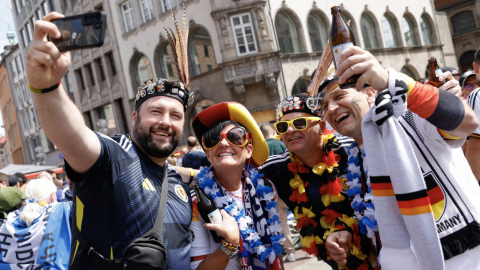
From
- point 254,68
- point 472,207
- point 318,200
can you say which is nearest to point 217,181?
point 318,200

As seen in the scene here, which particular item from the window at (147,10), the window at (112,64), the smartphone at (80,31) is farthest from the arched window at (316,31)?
the smartphone at (80,31)

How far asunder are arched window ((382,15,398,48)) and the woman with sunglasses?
21505mm

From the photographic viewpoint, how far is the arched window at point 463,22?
27.4 m

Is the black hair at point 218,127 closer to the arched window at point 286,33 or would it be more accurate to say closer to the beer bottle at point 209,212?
the beer bottle at point 209,212

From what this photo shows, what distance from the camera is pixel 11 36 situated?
3722 centimetres

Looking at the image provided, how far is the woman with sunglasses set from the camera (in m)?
2.36

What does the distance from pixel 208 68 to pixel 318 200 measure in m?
15.1

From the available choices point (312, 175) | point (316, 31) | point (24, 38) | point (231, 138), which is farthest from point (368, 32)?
point (24, 38)

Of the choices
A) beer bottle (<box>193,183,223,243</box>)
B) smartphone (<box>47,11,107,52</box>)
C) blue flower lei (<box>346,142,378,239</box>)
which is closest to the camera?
smartphone (<box>47,11,107,52</box>)

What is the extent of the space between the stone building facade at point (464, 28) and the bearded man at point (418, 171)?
3022 centimetres

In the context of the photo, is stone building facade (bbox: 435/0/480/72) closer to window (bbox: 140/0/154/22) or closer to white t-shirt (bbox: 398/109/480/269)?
window (bbox: 140/0/154/22)

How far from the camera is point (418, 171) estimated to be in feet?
5.40

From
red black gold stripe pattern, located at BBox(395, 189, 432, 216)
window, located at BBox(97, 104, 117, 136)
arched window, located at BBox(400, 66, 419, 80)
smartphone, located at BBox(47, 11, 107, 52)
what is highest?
window, located at BBox(97, 104, 117, 136)

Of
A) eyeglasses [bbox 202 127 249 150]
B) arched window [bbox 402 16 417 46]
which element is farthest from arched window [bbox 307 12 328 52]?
eyeglasses [bbox 202 127 249 150]
